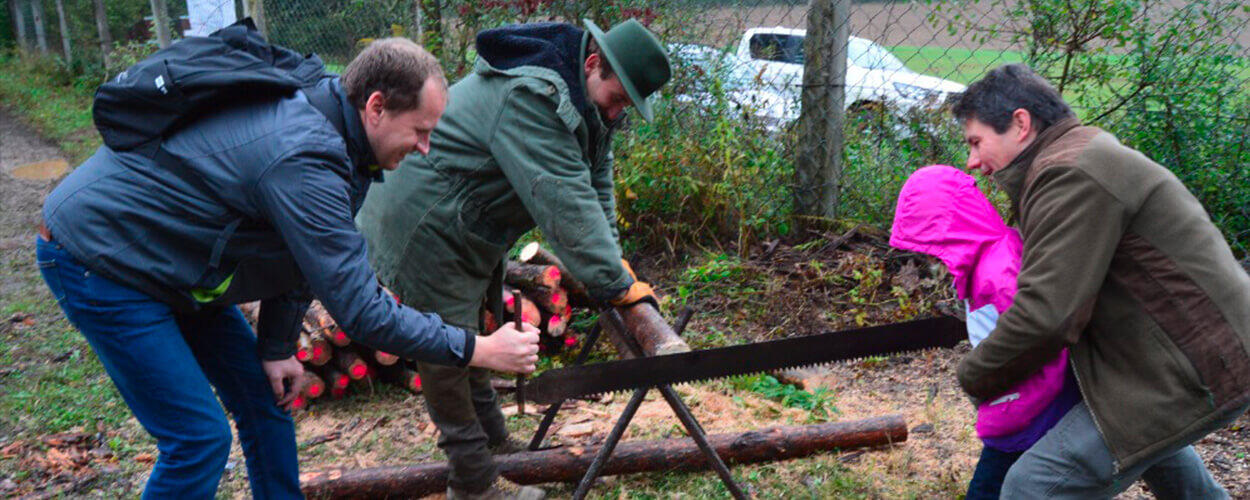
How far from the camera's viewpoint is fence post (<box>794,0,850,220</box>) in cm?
576

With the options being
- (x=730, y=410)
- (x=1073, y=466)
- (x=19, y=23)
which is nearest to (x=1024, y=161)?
(x=1073, y=466)

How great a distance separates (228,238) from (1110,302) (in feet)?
7.67

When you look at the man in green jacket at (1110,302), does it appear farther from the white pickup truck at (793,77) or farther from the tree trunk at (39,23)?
the tree trunk at (39,23)

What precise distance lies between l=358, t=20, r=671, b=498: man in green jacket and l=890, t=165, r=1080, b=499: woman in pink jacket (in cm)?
104

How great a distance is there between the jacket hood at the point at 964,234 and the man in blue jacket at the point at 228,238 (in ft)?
3.89

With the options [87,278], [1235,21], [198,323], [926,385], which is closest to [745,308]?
[926,385]

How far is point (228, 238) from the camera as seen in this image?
252cm

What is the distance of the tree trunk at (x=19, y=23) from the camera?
20.1m

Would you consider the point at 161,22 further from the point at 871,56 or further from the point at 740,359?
the point at 740,359

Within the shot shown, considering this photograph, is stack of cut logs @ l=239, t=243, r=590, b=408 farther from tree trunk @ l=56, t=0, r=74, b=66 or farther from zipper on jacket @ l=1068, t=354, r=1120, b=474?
tree trunk @ l=56, t=0, r=74, b=66

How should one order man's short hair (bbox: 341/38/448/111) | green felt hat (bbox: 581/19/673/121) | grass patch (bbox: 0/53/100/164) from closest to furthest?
man's short hair (bbox: 341/38/448/111)
green felt hat (bbox: 581/19/673/121)
grass patch (bbox: 0/53/100/164)

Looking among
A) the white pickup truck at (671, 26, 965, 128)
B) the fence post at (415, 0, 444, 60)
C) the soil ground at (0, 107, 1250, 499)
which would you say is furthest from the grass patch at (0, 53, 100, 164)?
the white pickup truck at (671, 26, 965, 128)

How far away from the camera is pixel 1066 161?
227cm

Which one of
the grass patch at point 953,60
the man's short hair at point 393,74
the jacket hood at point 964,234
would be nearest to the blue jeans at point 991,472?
the jacket hood at point 964,234
